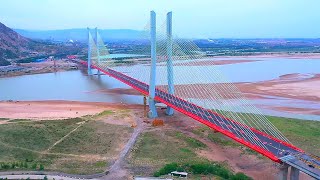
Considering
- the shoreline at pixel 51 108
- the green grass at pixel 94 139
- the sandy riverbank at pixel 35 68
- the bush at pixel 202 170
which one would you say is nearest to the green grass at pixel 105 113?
the shoreline at pixel 51 108

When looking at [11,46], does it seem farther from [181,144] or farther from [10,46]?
[181,144]

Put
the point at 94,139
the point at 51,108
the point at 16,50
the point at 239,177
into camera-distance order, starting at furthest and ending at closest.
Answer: the point at 16,50 → the point at 51,108 → the point at 94,139 → the point at 239,177

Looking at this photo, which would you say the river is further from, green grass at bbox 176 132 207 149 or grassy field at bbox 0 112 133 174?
grassy field at bbox 0 112 133 174

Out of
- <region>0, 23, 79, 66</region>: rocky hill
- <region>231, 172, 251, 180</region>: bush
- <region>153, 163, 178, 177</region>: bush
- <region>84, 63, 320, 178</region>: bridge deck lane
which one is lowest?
<region>231, 172, 251, 180</region>: bush

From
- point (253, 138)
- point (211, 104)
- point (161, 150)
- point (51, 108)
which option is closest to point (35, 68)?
point (51, 108)

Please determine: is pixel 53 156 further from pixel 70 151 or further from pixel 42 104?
pixel 42 104

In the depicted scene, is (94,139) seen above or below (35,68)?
below

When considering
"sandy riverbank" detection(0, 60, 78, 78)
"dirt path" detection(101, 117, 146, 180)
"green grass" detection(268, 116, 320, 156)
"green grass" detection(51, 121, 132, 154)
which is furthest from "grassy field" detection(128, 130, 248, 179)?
"sandy riverbank" detection(0, 60, 78, 78)

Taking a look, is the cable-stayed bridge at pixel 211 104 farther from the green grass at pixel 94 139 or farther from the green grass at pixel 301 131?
the green grass at pixel 94 139
